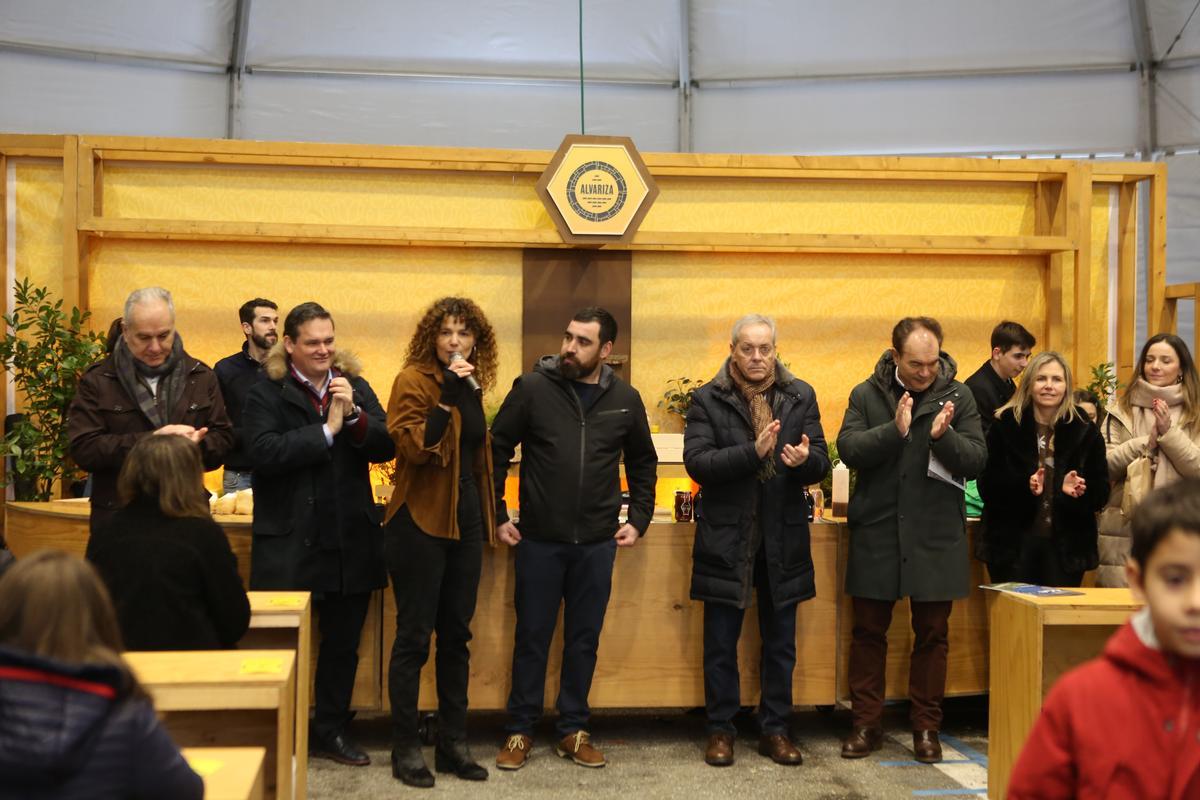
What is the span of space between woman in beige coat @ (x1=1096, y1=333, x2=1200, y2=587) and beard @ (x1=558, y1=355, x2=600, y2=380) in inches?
81.8

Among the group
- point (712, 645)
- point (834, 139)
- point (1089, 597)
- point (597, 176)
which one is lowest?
point (712, 645)

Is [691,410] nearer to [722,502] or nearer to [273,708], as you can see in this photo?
[722,502]

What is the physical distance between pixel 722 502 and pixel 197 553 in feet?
Result: 6.65

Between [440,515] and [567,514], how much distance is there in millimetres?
482

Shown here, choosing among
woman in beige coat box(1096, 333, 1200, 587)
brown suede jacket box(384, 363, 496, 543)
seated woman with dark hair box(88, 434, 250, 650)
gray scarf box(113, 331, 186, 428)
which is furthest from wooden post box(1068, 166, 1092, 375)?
seated woman with dark hair box(88, 434, 250, 650)

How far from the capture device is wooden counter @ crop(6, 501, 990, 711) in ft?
15.8

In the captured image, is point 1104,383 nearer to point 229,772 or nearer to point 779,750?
point 779,750

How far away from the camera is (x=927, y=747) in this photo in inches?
181

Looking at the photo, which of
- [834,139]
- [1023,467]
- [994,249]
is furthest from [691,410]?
[834,139]

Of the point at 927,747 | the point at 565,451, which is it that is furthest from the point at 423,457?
the point at 927,747

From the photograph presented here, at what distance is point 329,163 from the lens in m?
6.46

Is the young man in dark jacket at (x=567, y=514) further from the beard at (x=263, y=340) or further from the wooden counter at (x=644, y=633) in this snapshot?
the beard at (x=263, y=340)

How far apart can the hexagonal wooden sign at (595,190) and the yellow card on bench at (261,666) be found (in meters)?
3.74

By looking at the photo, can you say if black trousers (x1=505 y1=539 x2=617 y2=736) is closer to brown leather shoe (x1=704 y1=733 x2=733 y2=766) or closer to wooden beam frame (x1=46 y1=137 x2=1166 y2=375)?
brown leather shoe (x1=704 y1=733 x2=733 y2=766)
